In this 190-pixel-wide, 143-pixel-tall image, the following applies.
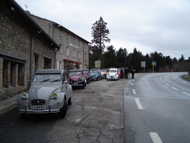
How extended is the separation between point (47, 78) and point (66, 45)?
29316 mm

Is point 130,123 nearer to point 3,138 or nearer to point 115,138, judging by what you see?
point 115,138

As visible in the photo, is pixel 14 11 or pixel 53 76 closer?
pixel 53 76

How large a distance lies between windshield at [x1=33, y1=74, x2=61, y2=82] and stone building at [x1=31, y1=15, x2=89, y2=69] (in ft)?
73.8

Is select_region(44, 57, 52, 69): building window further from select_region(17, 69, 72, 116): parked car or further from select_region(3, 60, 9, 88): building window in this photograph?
select_region(17, 69, 72, 116): parked car

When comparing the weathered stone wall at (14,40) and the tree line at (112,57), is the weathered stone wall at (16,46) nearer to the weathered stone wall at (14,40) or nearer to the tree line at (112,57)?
the weathered stone wall at (14,40)

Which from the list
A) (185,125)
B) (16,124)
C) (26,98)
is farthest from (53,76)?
(185,125)

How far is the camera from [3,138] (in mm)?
5820

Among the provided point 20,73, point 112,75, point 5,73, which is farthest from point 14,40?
point 112,75

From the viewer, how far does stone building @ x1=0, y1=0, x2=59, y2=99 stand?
12.3m

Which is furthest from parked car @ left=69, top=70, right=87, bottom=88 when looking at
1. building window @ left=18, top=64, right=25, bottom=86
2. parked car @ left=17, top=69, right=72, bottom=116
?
parked car @ left=17, top=69, right=72, bottom=116

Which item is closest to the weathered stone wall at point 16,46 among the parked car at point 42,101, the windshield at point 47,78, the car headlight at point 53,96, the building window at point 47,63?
the windshield at point 47,78

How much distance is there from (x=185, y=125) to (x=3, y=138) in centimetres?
569

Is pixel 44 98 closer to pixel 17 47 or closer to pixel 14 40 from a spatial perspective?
pixel 14 40

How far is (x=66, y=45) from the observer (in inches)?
1522
